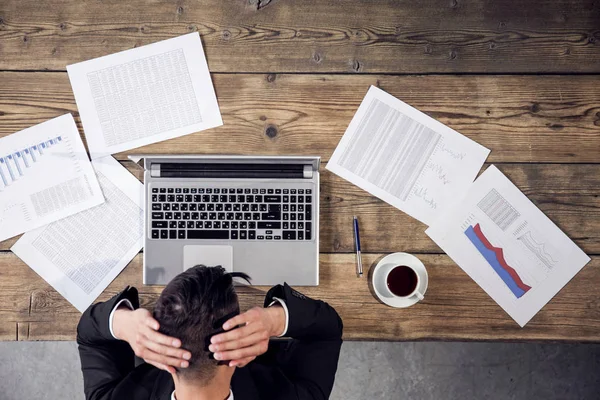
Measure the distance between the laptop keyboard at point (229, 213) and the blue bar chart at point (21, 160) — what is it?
285 millimetres

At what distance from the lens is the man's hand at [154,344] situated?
35.4 inches

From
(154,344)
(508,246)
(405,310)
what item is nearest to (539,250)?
(508,246)

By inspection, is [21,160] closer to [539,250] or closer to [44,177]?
[44,177]

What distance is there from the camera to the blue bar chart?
46.6 inches

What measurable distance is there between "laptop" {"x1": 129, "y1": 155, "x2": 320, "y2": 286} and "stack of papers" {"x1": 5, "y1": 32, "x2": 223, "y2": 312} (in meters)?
0.07

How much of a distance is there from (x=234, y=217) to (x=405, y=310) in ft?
1.48

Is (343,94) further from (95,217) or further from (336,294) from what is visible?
(95,217)

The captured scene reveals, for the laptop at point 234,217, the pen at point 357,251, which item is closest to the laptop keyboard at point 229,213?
the laptop at point 234,217

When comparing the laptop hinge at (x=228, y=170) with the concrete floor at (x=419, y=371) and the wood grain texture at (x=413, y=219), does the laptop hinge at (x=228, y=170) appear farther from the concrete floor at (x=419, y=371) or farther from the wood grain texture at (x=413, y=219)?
the concrete floor at (x=419, y=371)

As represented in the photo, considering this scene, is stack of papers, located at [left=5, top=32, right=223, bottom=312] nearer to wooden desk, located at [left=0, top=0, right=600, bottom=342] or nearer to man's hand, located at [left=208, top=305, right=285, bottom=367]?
wooden desk, located at [left=0, top=0, right=600, bottom=342]

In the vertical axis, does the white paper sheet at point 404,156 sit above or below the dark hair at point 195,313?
above

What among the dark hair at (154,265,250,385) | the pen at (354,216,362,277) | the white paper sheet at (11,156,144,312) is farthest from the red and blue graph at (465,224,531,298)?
the white paper sheet at (11,156,144,312)

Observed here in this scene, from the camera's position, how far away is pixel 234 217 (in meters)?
1.15

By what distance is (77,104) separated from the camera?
1193mm
